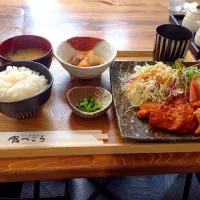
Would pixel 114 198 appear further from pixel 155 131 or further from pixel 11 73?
pixel 11 73

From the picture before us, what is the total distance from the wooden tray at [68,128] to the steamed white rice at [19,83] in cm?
12

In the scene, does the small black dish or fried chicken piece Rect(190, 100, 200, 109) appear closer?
the small black dish

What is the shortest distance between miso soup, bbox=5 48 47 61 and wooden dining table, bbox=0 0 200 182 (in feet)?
0.33

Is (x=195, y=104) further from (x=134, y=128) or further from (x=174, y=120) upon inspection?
(x=134, y=128)

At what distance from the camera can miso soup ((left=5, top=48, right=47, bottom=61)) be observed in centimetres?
129

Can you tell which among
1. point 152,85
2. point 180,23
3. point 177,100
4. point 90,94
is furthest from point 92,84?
point 180,23

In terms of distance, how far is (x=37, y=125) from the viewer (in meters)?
1.07

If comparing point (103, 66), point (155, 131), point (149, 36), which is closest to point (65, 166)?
point (155, 131)

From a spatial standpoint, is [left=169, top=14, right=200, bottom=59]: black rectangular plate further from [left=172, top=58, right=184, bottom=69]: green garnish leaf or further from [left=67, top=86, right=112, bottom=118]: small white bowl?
[left=67, top=86, right=112, bottom=118]: small white bowl

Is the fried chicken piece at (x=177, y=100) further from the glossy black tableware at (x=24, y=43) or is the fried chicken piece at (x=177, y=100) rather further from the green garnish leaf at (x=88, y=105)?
the glossy black tableware at (x=24, y=43)

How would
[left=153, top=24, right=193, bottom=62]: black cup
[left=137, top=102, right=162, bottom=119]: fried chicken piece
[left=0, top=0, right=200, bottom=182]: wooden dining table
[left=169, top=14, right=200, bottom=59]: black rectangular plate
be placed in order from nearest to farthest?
[left=0, top=0, right=200, bottom=182]: wooden dining table < [left=137, top=102, right=162, bottom=119]: fried chicken piece < [left=153, top=24, right=193, bottom=62]: black cup < [left=169, top=14, right=200, bottom=59]: black rectangular plate

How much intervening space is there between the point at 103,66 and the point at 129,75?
0.16 m

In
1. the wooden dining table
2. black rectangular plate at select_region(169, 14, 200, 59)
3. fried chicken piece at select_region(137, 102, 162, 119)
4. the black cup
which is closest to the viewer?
the wooden dining table

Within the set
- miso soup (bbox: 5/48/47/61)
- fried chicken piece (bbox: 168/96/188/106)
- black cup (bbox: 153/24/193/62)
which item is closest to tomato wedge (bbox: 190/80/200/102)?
fried chicken piece (bbox: 168/96/188/106)
